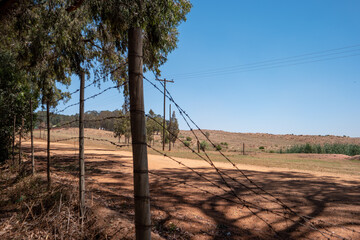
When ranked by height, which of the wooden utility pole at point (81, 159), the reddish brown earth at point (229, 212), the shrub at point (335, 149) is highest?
the wooden utility pole at point (81, 159)

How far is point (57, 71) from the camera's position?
9.15 metres

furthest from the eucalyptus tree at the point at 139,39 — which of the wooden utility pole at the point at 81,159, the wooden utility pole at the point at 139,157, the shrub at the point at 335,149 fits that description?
the shrub at the point at 335,149

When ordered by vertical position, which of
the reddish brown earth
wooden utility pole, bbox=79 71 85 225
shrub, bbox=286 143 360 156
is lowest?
shrub, bbox=286 143 360 156

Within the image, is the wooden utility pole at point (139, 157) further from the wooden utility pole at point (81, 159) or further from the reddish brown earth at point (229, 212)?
the wooden utility pole at point (81, 159)

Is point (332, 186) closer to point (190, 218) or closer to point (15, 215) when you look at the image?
point (190, 218)

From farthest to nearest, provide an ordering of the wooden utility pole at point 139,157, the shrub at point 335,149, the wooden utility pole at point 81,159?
1. the shrub at point 335,149
2. the wooden utility pole at point 81,159
3. the wooden utility pole at point 139,157

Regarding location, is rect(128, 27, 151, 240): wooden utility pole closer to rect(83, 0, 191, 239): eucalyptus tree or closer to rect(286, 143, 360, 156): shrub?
rect(83, 0, 191, 239): eucalyptus tree

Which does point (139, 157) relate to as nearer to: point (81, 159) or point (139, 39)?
point (139, 39)

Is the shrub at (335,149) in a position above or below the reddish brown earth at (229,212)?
below

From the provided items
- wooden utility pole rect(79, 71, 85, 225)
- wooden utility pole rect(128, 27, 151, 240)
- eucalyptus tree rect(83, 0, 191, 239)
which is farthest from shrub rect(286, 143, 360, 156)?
wooden utility pole rect(128, 27, 151, 240)

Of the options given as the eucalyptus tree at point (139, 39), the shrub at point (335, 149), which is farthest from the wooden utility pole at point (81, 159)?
the shrub at point (335, 149)

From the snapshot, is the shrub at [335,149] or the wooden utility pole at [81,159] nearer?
the wooden utility pole at [81,159]

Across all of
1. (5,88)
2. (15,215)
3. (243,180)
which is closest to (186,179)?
(243,180)

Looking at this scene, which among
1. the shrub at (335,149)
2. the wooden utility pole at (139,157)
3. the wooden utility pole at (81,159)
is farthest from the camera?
the shrub at (335,149)
